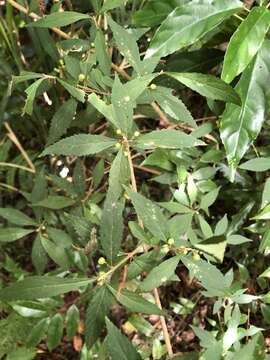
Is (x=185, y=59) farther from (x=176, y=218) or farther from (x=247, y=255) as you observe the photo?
(x=247, y=255)

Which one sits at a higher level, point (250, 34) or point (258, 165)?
point (250, 34)

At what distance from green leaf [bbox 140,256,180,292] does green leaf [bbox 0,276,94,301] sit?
128mm

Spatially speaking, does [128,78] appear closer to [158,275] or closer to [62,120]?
[62,120]

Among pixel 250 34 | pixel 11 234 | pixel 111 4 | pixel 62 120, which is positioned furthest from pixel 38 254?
pixel 250 34

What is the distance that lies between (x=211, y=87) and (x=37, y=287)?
0.57 metres

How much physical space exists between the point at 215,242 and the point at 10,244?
128cm

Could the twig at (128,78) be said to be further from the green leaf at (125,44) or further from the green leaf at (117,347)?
the green leaf at (117,347)

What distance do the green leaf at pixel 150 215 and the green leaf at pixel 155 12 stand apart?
0.43 metres

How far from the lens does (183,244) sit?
109 cm

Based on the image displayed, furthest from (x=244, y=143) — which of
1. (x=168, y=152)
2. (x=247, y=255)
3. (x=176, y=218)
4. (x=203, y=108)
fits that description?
(x=203, y=108)

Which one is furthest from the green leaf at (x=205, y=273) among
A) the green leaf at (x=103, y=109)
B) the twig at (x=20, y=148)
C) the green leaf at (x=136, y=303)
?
the twig at (x=20, y=148)

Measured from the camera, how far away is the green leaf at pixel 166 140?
1.03 meters

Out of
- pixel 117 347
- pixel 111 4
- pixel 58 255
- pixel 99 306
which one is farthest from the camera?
pixel 58 255

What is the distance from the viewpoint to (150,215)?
3.37 feet
